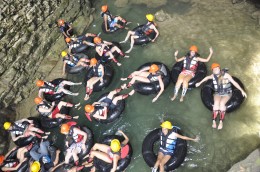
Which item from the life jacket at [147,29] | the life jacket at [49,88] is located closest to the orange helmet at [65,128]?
the life jacket at [49,88]

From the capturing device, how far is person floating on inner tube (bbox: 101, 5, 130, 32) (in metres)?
11.9

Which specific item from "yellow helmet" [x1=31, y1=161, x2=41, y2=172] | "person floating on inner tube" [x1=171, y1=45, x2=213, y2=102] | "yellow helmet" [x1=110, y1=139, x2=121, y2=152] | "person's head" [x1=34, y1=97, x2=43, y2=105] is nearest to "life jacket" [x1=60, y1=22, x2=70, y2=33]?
"person's head" [x1=34, y1=97, x2=43, y2=105]

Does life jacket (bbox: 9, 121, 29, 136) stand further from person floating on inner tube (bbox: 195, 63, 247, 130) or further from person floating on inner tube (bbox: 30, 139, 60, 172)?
person floating on inner tube (bbox: 195, 63, 247, 130)

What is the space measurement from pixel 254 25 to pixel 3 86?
10.3 m

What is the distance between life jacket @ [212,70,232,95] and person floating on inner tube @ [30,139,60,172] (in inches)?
225

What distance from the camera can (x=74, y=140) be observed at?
830 centimetres

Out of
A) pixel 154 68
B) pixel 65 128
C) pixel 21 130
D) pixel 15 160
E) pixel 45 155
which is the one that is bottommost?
pixel 15 160

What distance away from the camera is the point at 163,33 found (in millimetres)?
11117

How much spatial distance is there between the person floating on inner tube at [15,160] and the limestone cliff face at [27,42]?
2.25 m

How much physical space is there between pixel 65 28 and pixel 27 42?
204cm

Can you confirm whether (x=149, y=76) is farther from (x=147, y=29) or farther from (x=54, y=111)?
(x=54, y=111)

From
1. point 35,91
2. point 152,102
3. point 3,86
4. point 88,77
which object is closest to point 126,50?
point 88,77

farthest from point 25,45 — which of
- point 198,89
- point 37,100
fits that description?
A: point 198,89

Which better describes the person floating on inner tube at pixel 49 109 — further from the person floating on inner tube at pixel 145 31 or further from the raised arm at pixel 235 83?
the raised arm at pixel 235 83
